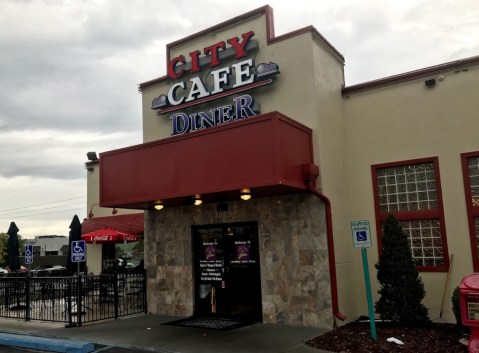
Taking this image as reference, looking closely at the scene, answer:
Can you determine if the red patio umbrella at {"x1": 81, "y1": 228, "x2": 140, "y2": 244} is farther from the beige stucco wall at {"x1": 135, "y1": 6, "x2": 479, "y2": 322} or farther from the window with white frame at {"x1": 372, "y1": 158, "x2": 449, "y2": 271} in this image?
the window with white frame at {"x1": 372, "y1": 158, "x2": 449, "y2": 271}

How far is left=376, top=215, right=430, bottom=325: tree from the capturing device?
8820 mm

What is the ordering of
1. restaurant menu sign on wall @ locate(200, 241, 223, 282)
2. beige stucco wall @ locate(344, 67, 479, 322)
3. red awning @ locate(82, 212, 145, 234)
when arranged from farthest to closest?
red awning @ locate(82, 212, 145, 234) → restaurant menu sign on wall @ locate(200, 241, 223, 282) → beige stucco wall @ locate(344, 67, 479, 322)

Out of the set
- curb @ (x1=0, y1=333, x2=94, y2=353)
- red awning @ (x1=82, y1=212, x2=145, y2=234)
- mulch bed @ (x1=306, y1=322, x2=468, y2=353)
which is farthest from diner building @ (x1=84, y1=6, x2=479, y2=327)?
red awning @ (x1=82, y1=212, x2=145, y2=234)

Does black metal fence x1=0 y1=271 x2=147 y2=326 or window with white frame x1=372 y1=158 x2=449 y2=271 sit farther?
black metal fence x1=0 y1=271 x2=147 y2=326

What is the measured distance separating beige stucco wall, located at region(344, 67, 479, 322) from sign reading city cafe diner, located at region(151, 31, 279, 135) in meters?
2.46

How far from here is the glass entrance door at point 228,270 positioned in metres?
10.4

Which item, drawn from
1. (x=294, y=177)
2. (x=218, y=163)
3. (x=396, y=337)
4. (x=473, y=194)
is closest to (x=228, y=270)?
(x=218, y=163)

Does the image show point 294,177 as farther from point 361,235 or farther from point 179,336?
point 179,336

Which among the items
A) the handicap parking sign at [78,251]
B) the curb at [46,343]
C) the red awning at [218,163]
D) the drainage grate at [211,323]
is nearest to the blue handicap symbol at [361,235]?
the red awning at [218,163]

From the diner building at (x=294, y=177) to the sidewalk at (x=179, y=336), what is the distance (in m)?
0.77

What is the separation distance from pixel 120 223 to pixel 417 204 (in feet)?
34.7

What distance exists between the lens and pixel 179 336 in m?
9.10

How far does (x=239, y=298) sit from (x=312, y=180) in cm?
347

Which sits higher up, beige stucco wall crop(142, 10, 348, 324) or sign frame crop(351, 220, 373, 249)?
beige stucco wall crop(142, 10, 348, 324)
